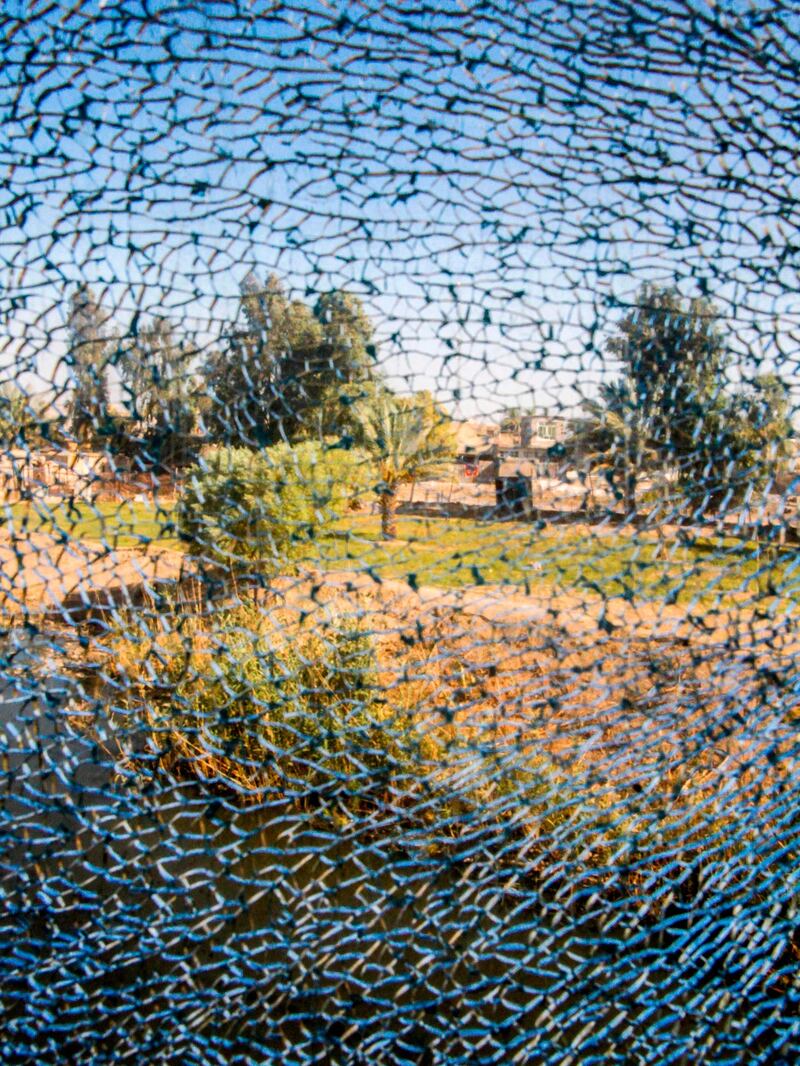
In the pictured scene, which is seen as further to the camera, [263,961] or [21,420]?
[263,961]

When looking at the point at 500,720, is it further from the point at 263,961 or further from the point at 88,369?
the point at 88,369

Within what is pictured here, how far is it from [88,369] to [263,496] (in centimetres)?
42

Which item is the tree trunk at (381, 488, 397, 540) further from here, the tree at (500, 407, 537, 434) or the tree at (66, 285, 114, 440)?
the tree at (66, 285, 114, 440)

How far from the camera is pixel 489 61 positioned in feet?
4.95

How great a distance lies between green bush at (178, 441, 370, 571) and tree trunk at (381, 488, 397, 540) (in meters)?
0.05

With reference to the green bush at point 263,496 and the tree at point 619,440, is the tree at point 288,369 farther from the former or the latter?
the tree at point 619,440

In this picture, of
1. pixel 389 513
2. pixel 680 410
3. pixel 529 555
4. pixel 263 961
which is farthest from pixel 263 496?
pixel 263 961

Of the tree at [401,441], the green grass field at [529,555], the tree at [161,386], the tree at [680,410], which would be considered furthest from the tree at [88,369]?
the tree at [680,410]

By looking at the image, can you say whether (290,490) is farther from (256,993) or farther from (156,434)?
(256,993)

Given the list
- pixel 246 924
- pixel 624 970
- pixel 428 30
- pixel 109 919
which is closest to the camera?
pixel 428 30

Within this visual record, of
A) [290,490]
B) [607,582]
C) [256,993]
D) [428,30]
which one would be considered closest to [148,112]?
[428,30]

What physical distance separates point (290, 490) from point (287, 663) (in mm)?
569

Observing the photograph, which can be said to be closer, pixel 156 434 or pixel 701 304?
pixel 156 434

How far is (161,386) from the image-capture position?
148 cm
